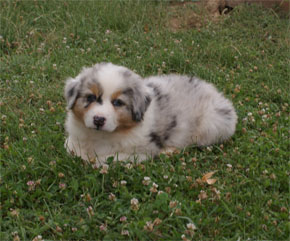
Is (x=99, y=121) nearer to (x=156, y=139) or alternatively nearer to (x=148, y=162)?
(x=148, y=162)

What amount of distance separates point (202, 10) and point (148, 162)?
4.73 metres

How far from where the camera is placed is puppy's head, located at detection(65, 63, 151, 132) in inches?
150

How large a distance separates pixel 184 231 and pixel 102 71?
1594mm

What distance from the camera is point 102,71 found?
3.91m

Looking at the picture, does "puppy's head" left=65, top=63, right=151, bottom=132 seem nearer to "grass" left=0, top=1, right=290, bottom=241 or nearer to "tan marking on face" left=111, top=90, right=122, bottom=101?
"tan marking on face" left=111, top=90, right=122, bottom=101

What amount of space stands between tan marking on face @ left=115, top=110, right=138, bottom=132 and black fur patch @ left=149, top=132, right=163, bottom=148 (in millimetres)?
242

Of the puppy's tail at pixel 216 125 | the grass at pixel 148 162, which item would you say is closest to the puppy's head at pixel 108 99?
the grass at pixel 148 162

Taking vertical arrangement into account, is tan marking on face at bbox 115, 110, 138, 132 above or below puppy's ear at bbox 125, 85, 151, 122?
below

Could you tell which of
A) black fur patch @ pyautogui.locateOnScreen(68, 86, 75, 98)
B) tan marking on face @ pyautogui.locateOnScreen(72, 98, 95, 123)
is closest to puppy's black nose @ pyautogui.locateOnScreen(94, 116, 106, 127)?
tan marking on face @ pyautogui.locateOnScreen(72, 98, 95, 123)

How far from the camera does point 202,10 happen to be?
8008 mm

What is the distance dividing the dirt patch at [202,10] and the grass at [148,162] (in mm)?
218

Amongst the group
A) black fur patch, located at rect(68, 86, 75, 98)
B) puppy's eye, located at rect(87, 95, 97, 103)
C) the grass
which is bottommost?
the grass

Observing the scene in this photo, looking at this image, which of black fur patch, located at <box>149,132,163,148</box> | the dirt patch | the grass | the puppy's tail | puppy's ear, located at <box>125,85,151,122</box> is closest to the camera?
the grass

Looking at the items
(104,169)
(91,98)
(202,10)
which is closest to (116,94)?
A: (91,98)
